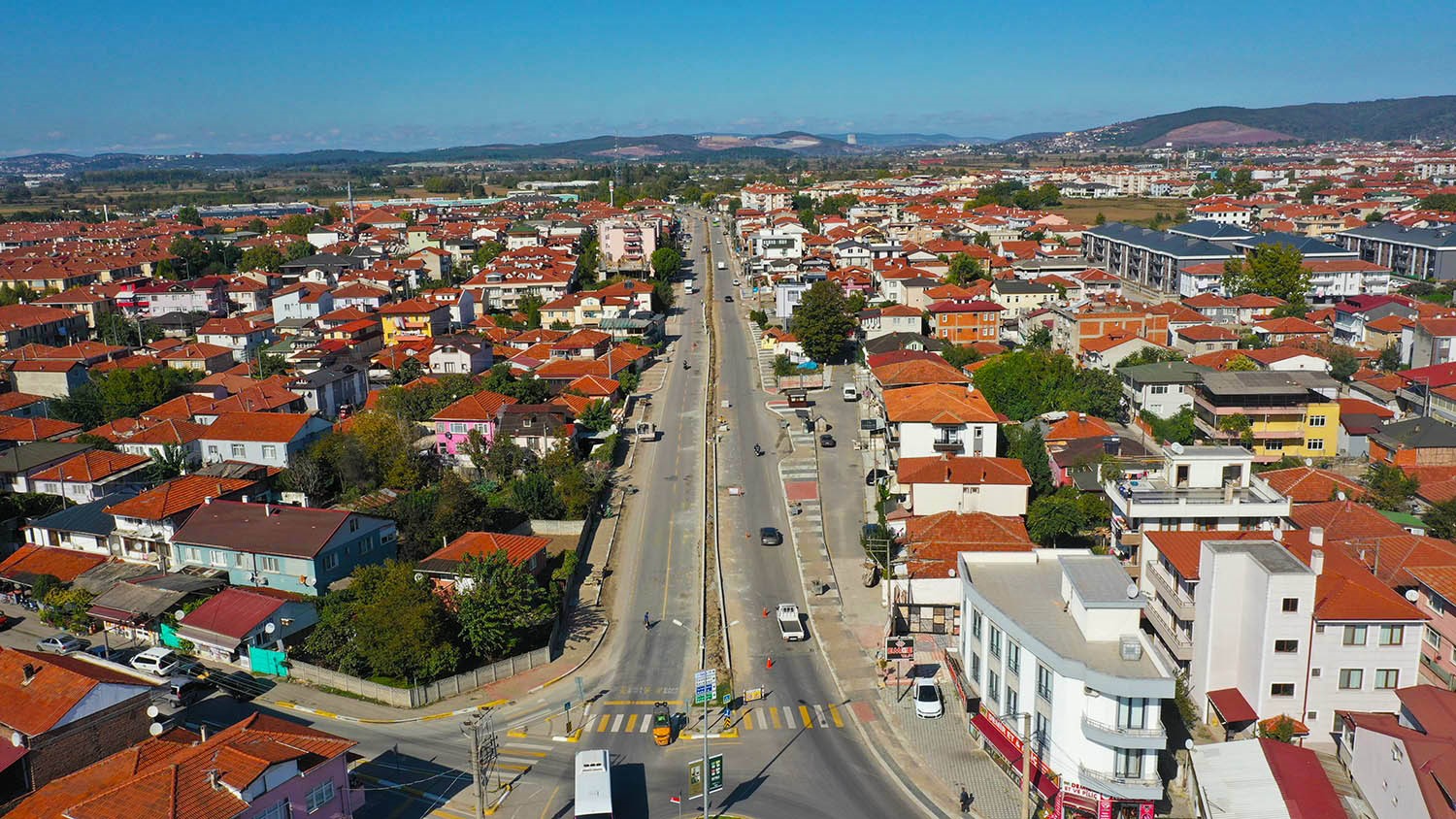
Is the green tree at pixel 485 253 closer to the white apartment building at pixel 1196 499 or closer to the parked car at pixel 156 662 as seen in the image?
the parked car at pixel 156 662

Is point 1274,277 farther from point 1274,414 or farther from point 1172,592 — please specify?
point 1172,592

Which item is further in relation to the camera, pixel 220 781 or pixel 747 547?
pixel 747 547

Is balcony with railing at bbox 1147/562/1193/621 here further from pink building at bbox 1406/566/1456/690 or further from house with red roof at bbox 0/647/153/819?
house with red roof at bbox 0/647/153/819

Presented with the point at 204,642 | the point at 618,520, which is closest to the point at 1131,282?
the point at 618,520

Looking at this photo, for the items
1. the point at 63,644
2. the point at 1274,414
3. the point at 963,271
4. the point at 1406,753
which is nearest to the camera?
the point at 1406,753

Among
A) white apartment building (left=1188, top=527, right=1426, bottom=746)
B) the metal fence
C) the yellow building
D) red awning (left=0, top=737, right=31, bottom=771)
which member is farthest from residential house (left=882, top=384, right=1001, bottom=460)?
red awning (left=0, top=737, right=31, bottom=771)

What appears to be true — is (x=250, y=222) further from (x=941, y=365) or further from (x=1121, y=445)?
(x=1121, y=445)

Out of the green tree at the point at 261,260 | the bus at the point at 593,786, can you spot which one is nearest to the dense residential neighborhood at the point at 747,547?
the bus at the point at 593,786

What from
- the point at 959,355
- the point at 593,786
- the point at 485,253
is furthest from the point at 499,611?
the point at 485,253
